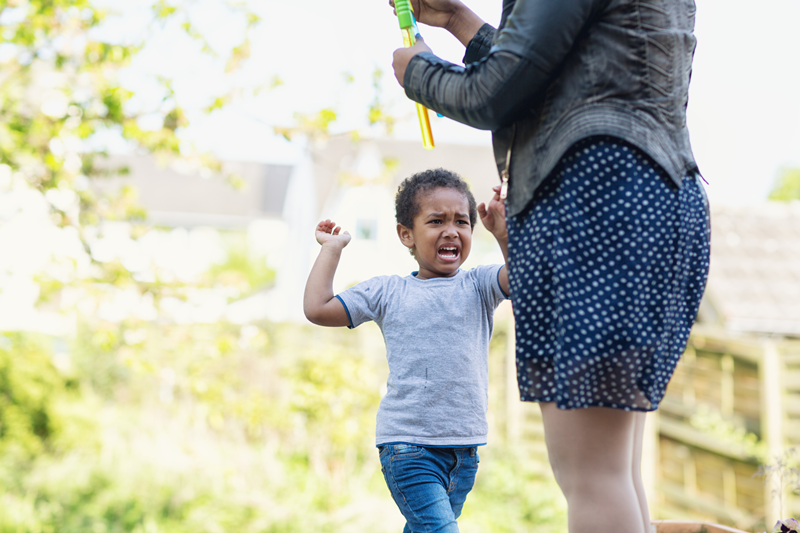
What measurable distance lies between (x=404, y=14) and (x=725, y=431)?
376cm

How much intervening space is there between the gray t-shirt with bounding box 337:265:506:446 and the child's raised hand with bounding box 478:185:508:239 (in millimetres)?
302

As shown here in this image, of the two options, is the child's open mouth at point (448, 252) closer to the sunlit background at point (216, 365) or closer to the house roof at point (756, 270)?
the sunlit background at point (216, 365)

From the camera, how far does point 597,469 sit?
108 cm

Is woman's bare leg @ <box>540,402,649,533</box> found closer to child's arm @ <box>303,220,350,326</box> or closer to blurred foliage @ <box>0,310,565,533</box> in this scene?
child's arm @ <box>303,220,350,326</box>

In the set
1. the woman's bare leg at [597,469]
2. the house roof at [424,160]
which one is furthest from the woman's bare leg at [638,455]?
the house roof at [424,160]

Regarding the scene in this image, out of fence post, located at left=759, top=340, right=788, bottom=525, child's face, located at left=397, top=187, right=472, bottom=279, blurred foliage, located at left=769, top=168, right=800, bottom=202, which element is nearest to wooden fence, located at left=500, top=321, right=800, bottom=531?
fence post, located at left=759, top=340, right=788, bottom=525

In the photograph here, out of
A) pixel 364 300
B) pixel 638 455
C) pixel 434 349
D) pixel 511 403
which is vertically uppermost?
pixel 364 300

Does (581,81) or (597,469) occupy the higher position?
(581,81)

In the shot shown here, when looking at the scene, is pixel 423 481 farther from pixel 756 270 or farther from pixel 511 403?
pixel 756 270

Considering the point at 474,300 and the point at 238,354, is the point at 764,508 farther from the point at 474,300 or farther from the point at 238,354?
the point at 238,354

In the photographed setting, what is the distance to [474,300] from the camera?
5.55 ft

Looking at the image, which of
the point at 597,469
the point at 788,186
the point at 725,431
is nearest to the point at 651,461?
the point at 725,431

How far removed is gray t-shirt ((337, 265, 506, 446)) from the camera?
1578 mm

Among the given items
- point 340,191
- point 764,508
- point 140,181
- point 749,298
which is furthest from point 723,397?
point 140,181
